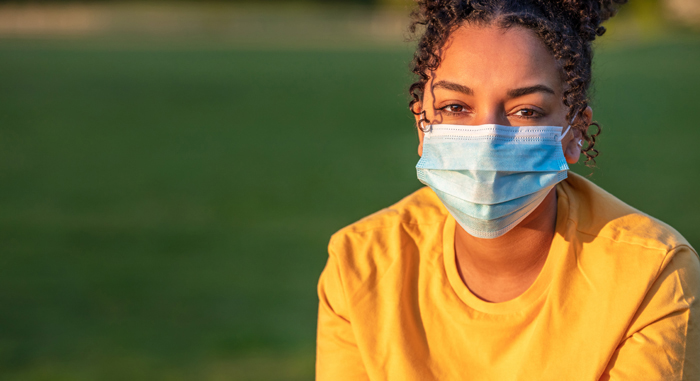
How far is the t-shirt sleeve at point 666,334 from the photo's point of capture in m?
2.06

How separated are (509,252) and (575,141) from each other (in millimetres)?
431

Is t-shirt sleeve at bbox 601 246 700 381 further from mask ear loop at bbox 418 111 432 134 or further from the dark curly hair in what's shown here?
mask ear loop at bbox 418 111 432 134

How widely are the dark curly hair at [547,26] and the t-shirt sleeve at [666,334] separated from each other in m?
0.52

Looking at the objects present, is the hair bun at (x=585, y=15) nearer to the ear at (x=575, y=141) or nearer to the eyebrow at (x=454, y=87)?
the ear at (x=575, y=141)

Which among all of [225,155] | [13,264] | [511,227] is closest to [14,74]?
[225,155]

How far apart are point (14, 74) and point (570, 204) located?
2479 centimetres

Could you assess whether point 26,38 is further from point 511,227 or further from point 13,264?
point 511,227

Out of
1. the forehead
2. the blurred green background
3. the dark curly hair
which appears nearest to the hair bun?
the dark curly hair

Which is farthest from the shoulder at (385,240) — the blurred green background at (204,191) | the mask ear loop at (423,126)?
the blurred green background at (204,191)

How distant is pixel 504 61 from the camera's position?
2234mm

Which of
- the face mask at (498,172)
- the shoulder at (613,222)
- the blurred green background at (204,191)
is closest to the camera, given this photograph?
the shoulder at (613,222)

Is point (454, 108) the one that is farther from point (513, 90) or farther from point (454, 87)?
point (513, 90)

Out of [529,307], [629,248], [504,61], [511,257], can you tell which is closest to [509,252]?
[511,257]

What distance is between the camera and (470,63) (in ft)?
7.50
